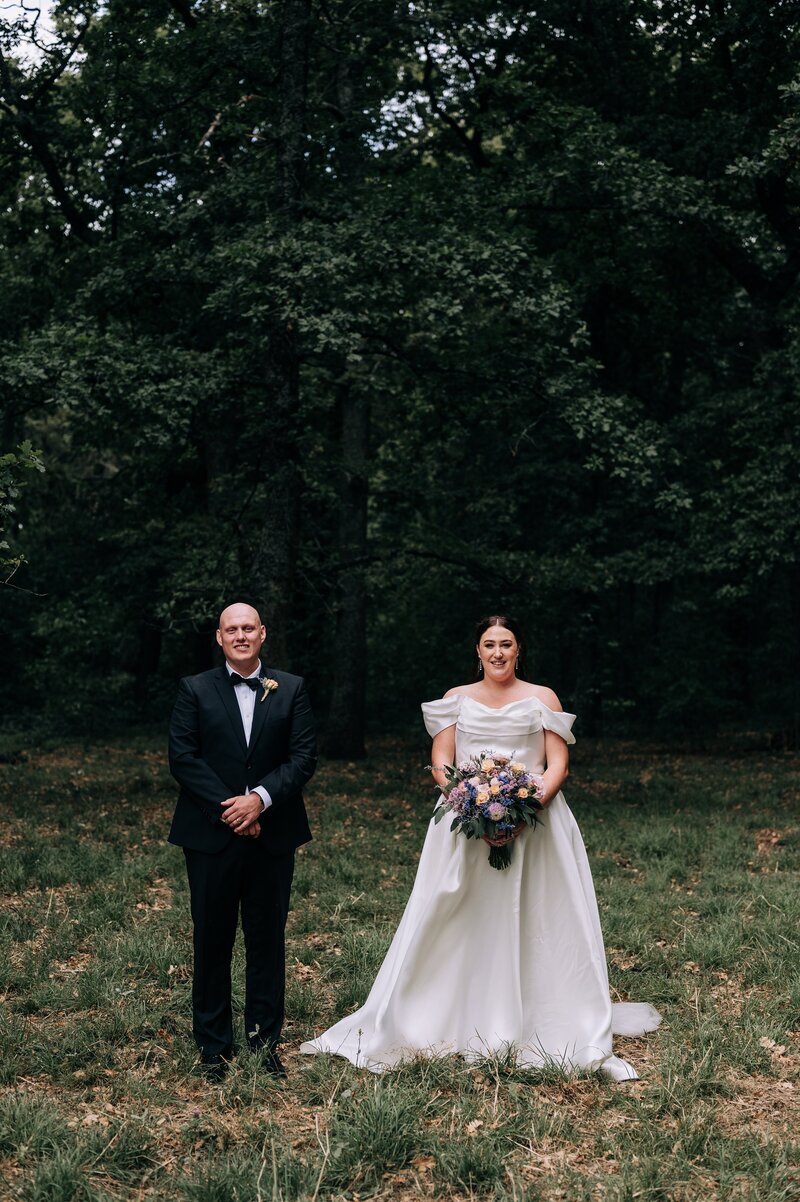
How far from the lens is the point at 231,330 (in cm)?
1630

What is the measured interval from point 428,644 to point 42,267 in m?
12.5

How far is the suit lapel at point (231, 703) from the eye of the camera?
225 inches

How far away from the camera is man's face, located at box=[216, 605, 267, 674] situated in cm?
565

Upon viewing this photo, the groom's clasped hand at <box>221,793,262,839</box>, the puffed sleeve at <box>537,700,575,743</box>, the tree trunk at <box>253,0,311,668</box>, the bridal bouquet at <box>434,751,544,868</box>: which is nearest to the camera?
the groom's clasped hand at <box>221,793,262,839</box>

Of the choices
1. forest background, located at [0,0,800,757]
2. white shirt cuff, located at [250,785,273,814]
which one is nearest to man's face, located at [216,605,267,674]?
white shirt cuff, located at [250,785,273,814]

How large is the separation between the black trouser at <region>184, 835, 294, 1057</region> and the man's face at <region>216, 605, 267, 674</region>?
3.02 ft

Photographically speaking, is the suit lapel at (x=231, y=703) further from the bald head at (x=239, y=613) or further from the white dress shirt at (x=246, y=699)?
the bald head at (x=239, y=613)

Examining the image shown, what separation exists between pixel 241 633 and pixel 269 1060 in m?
2.14

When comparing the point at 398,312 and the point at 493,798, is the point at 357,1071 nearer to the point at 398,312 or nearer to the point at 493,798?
the point at 493,798

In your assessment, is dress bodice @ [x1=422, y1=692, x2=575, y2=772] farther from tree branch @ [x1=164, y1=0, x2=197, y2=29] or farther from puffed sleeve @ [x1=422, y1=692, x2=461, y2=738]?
tree branch @ [x1=164, y1=0, x2=197, y2=29]

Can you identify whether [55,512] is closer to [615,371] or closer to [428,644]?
[428,644]

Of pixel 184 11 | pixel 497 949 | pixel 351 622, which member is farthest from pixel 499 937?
pixel 184 11

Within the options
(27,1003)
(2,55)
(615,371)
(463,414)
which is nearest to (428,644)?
(615,371)

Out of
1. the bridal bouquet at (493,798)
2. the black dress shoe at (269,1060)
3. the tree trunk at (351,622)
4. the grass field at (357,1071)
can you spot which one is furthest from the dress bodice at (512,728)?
the tree trunk at (351,622)
